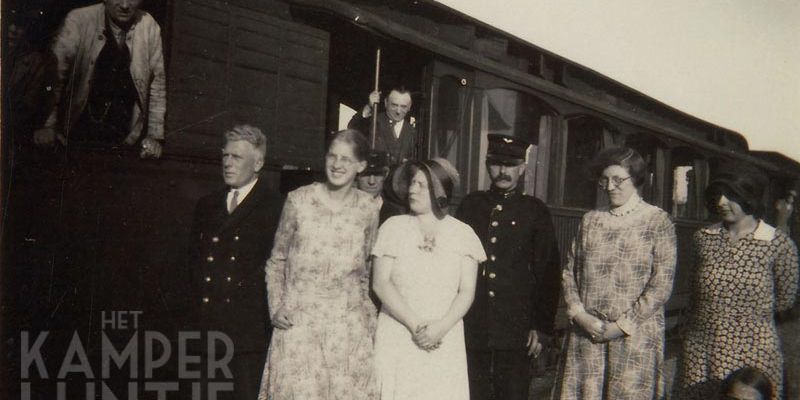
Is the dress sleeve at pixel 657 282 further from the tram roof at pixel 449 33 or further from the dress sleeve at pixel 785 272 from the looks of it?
the tram roof at pixel 449 33

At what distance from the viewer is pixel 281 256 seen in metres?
3.35

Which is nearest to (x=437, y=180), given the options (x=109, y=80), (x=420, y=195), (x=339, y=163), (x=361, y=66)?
(x=420, y=195)

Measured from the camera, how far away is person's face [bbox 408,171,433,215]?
342 centimetres

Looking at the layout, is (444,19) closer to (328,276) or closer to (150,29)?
(150,29)

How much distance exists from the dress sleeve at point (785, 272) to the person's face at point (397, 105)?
265 cm

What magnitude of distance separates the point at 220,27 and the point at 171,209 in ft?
4.14

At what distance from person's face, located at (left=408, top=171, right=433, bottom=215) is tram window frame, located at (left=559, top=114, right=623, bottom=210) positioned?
13.5ft

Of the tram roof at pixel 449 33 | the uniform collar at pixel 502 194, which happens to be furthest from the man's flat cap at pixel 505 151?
the tram roof at pixel 449 33

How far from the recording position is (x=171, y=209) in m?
4.23

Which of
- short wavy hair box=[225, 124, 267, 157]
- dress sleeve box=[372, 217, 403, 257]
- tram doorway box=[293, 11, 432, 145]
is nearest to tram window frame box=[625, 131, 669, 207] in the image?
tram doorway box=[293, 11, 432, 145]

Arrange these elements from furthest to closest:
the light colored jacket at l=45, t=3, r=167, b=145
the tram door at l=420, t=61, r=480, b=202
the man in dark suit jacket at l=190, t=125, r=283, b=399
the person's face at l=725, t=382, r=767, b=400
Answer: the tram door at l=420, t=61, r=480, b=202 → the light colored jacket at l=45, t=3, r=167, b=145 → the man in dark suit jacket at l=190, t=125, r=283, b=399 → the person's face at l=725, t=382, r=767, b=400

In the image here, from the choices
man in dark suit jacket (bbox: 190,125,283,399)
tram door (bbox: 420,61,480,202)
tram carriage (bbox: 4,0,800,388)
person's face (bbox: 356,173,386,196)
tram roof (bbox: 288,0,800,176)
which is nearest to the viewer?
man in dark suit jacket (bbox: 190,125,283,399)

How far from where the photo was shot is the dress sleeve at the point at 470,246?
11.2 feet

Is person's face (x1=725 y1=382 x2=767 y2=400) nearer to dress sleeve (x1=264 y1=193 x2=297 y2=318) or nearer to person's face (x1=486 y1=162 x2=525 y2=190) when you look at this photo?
person's face (x1=486 y1=162 x2=525 y2=190)
